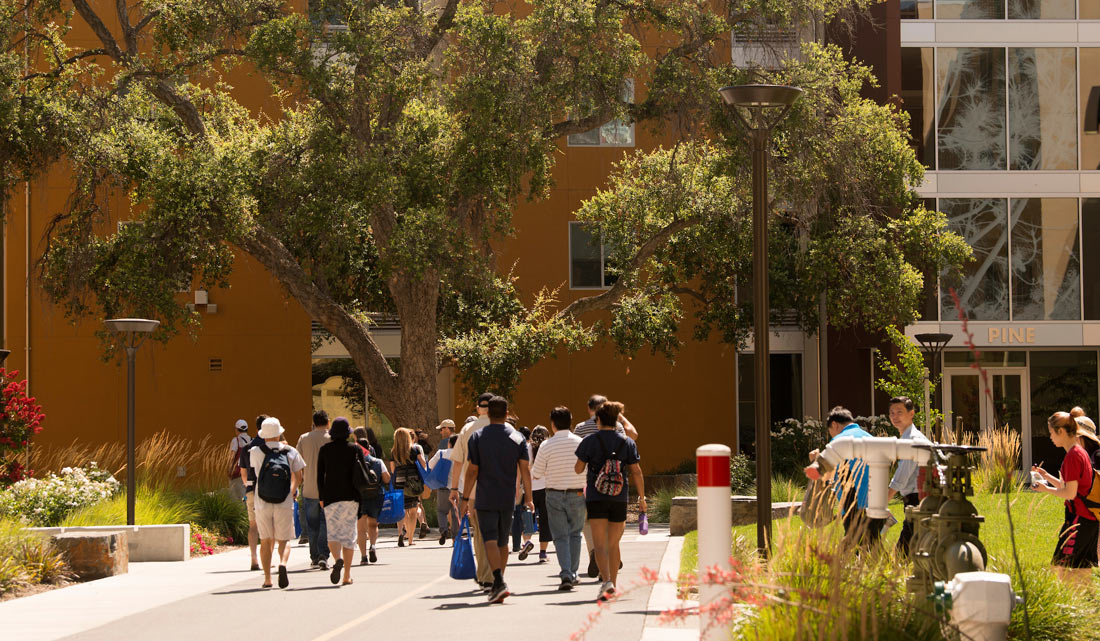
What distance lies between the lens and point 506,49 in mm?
23484

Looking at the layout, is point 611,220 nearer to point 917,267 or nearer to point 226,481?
point 917,267

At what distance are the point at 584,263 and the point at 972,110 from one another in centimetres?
951

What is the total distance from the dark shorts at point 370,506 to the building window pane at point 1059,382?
20210 mm

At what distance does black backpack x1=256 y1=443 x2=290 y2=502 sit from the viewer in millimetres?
14156

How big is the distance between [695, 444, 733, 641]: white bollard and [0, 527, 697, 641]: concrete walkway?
2.67 meters

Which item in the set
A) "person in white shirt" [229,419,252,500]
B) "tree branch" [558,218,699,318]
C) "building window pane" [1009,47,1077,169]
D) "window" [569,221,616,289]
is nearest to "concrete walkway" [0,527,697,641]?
"person in white shirt" [229,419,252,500]

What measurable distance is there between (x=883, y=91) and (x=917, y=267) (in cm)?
694

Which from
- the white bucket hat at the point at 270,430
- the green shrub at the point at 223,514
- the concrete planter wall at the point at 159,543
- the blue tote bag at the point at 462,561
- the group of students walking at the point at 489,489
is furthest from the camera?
the green shrub at the point at 223,514

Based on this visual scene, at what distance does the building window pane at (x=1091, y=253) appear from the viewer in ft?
105

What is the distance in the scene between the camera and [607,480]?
12.4 m

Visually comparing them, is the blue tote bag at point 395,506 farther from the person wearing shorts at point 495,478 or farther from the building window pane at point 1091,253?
the building window pane at point 1091,253

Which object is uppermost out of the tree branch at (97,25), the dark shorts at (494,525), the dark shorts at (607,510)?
the tree branch at (97,25)

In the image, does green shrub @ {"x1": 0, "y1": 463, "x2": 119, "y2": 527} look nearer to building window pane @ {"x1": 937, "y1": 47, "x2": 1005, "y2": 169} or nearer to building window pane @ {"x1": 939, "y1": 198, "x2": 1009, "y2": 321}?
building window pane @ {"x1": 939, "y1": 198, "x2": 1009, "y2": 321}

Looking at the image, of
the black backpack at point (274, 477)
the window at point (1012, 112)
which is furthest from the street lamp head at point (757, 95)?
the window at point (1012, 112)
